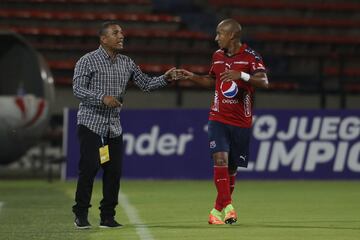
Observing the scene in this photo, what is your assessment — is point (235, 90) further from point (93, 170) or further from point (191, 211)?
point (191, 211)

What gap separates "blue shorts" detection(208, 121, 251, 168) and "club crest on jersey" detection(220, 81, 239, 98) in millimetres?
299

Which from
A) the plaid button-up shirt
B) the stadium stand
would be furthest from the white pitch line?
the stadium stand

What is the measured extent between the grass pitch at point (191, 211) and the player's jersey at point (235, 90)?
1036 millimetres

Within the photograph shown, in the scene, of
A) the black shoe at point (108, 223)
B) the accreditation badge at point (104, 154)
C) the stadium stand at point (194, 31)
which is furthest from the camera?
the stadium stand at point (194, 31)

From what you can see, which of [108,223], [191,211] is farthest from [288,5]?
[108,223]

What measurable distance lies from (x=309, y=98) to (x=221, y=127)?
9.30 meters

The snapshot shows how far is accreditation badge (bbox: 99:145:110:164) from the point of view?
978 centimetres

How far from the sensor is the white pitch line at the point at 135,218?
9.31m

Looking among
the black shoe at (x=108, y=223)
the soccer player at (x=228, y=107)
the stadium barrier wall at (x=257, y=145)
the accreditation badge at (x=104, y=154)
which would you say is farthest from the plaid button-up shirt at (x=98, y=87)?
the stadium barrier wall at (x=257, y=145)

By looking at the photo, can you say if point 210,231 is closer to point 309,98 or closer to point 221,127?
point 221,127

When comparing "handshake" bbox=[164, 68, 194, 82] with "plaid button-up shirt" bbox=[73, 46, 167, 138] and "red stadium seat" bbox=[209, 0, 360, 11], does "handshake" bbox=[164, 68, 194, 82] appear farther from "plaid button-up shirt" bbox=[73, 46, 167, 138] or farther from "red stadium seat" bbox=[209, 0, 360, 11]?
"red stadium seat" bbox=[209, 0, 360, 11]

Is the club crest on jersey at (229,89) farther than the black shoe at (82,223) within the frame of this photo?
Yes

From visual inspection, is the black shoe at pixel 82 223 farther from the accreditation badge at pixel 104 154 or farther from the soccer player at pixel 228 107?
the soccer player at pixel 228 107

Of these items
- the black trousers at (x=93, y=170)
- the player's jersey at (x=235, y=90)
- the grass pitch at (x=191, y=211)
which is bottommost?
the grass pitch at (x=191, y=211)
